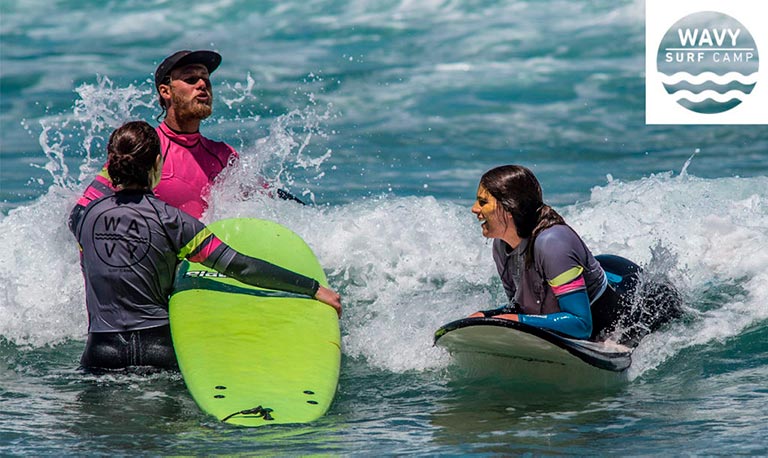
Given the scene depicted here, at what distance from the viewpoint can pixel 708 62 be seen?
14.0 metres

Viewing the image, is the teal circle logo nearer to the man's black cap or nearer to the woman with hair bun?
the man's black cap

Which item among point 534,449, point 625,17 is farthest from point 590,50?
point 534,449

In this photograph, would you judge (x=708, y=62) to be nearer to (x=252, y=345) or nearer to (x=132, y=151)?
(x=252, y=345)

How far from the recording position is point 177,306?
4.93m

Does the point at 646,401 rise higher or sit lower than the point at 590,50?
lower

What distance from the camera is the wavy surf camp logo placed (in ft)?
42.1

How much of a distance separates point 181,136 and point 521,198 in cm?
213

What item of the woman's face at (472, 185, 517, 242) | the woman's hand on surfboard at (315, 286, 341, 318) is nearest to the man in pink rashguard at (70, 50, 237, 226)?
the woman's hand on surfboard at (315, 286, 341, 318)

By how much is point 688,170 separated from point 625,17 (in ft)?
18.1

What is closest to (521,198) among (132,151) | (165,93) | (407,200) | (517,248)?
(517,248)

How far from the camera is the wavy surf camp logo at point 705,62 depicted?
42.1 feet

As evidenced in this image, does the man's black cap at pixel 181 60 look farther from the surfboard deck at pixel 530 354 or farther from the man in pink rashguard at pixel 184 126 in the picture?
the surfboard deck at pixel 530 354

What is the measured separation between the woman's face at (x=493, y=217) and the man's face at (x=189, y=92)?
6.16ft

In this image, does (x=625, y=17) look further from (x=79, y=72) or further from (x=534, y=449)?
(x=534, y=449)
